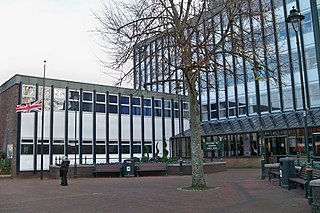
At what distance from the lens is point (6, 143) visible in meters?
32.0

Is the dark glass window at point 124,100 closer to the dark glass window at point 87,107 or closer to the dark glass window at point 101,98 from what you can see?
the dark glass window at point 101,98

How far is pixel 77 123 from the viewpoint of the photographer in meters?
33.3

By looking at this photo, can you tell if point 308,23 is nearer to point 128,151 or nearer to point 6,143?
point 128,151

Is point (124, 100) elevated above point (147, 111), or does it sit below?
above

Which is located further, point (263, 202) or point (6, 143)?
point (6, 143)

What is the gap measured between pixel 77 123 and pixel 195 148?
2011 centimetres

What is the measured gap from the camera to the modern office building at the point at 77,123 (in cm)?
3002

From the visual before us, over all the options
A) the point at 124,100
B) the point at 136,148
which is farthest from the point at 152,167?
the point at 124,100

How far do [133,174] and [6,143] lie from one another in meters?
13.8

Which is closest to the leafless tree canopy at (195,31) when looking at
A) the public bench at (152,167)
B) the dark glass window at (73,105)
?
the public bench at (152,167)

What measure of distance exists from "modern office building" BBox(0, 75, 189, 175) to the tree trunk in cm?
1134

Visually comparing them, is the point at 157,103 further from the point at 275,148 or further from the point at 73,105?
the point at 275,148

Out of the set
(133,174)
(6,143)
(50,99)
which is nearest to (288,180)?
(133,174)

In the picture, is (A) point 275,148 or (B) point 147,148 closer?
(A) point 275,148
